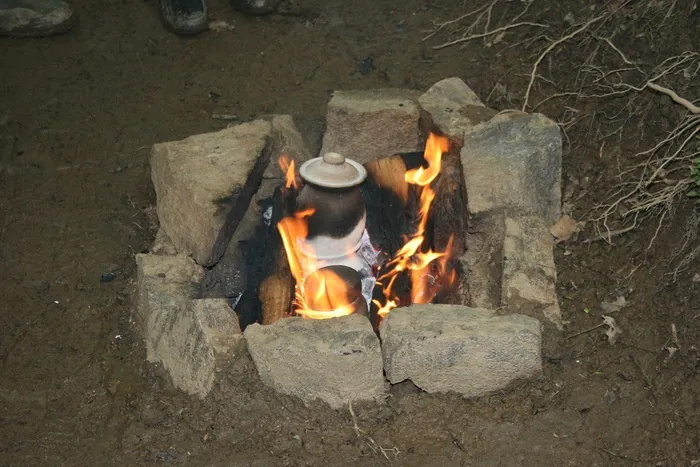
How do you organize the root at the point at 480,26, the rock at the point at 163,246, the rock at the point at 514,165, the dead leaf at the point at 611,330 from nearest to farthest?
the dead leaf at the point at 611,330, the rock at the point at 514,165, the rock at the point at 163,246, the root at the point at 480,26

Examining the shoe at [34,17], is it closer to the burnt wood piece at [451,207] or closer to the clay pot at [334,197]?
the clay pot at [334,197]

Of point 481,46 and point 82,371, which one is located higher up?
point 481,46

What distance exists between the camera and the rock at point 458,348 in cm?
381

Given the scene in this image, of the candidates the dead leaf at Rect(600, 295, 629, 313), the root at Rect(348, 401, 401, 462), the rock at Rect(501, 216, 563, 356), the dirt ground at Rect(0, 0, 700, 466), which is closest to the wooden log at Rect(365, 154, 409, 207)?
the rock at Rect(501, 216, 563, 356)

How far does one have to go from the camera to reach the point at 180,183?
451cm

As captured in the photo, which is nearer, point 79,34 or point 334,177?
point 334,177

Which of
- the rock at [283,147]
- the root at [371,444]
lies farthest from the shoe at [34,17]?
the root at [371,444]

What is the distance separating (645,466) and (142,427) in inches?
86.5

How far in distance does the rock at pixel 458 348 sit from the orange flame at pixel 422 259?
21.0 inches

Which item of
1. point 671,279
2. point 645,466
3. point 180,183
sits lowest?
point 645,466

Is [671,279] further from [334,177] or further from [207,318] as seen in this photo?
[207,318]

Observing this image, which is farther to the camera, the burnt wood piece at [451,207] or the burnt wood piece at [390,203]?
the burnt wood piece at [390,203]

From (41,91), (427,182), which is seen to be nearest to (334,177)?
(427,182)

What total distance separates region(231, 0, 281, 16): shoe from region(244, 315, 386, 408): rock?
3.14 metres
